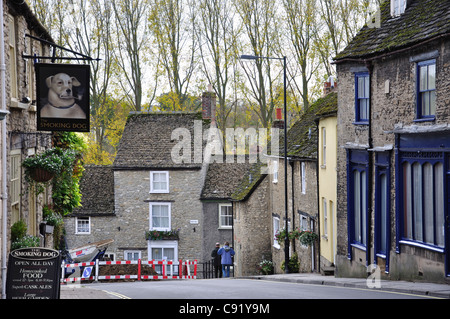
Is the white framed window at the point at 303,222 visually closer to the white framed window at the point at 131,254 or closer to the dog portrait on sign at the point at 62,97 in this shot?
the white framed window at the point at 131,254

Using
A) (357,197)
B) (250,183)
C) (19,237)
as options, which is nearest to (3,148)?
(19,237)

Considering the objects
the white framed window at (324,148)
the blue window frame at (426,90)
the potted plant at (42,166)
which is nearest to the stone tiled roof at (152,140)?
the white framed window at (324,148)

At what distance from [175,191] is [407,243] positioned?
90.2 feet

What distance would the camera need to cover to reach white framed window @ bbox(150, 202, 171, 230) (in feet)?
145

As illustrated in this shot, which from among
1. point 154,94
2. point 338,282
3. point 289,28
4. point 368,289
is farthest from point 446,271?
point 154,94

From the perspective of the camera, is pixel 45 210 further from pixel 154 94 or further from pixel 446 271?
pixel 154 94

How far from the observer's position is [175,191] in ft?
145

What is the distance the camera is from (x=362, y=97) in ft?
69.7

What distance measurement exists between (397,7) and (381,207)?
243 inches

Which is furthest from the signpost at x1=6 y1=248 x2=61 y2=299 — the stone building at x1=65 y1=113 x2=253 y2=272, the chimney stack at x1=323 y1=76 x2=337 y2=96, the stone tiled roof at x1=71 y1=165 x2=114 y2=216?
the stone tiled roof at x1=71 y1=165 x2=114 y2=216

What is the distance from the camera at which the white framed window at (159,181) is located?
44.4 metres

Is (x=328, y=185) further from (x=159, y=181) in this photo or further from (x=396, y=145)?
(x=159, y=181)

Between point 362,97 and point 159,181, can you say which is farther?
point 159,181

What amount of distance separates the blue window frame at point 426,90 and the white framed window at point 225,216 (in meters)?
27.7
